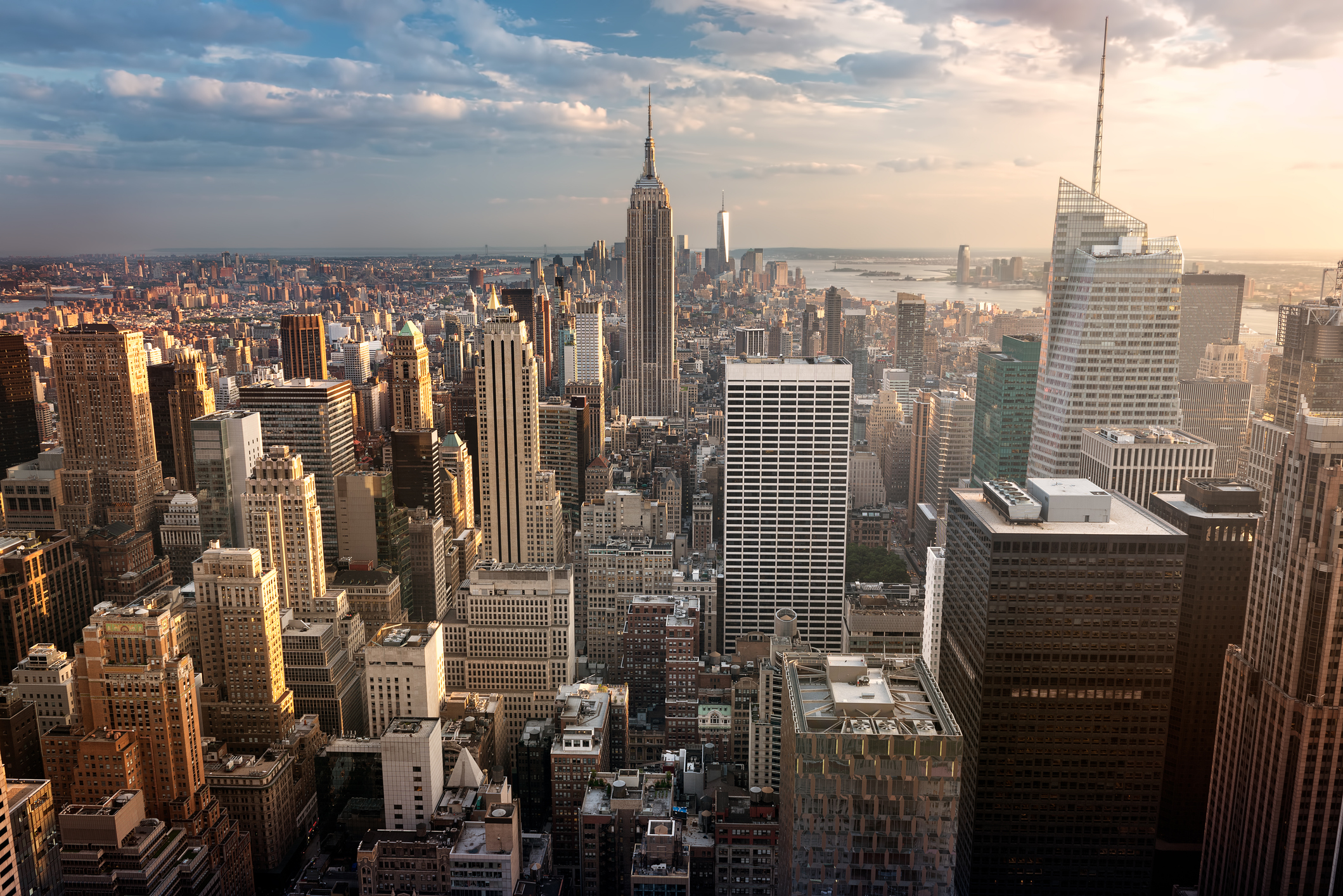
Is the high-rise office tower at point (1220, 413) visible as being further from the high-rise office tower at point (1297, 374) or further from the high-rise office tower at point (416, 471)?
the high-rise office tower at point (416, 471)

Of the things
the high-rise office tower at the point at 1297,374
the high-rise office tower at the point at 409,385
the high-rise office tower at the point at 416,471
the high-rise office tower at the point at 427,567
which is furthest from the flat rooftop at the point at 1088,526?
the high-rise office tower at the point at 409,385

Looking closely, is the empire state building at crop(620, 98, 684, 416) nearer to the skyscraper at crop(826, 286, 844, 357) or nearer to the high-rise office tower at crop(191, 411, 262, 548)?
the skyscraper at crop(826, 286, 844, 357)

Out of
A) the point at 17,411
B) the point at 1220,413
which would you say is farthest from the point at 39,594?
the point at 1220,413

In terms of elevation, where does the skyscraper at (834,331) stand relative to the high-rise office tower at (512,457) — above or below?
above

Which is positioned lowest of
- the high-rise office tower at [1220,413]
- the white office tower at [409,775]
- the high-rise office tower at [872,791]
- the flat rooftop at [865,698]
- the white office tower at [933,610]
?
the white office tower at [409,775]

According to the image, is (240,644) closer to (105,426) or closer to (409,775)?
(409,775)

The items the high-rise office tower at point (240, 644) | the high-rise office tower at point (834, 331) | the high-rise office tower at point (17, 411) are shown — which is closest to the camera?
the high-rise office tower at point (240, 644)
